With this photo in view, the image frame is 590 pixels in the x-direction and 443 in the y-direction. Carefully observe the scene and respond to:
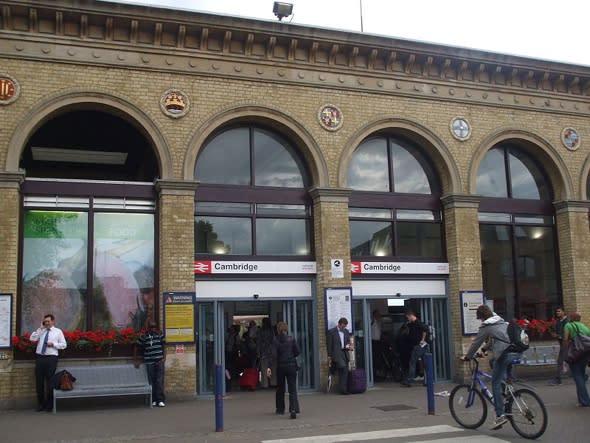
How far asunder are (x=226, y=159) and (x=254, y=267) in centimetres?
259

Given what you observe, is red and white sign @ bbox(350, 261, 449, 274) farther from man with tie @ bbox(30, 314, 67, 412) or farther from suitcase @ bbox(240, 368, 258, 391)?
man with tie @ bbox(30, 314, 67, 412)

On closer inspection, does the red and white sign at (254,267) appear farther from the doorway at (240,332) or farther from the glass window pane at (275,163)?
the glass window pane at (275,163)

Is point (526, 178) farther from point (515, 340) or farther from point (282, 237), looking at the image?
point (515, 340)

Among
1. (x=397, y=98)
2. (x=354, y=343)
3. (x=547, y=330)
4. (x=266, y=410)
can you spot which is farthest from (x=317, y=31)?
(x=547, y=330)

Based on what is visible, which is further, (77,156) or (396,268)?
(77,156)

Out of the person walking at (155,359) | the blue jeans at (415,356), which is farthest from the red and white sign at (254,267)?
the blue jeans at (415,356)

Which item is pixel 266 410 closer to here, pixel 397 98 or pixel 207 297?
pixel 207 297

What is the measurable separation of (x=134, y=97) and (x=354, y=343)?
7.37m

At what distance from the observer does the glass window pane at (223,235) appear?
1474cm

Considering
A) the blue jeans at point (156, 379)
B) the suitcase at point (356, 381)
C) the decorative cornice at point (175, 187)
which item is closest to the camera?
the blue jeans at point (156, 379)

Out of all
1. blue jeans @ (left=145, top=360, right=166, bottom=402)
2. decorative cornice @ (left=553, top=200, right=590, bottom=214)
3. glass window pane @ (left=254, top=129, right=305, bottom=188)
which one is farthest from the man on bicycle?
decorative cornice @ (left=553, top=200, right=590, bottom=214)

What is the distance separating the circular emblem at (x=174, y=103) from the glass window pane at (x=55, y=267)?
9.45 ft

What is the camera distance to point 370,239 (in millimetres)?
16234

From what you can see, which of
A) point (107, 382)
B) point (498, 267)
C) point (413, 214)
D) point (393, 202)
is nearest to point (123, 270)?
point (107, 382)
